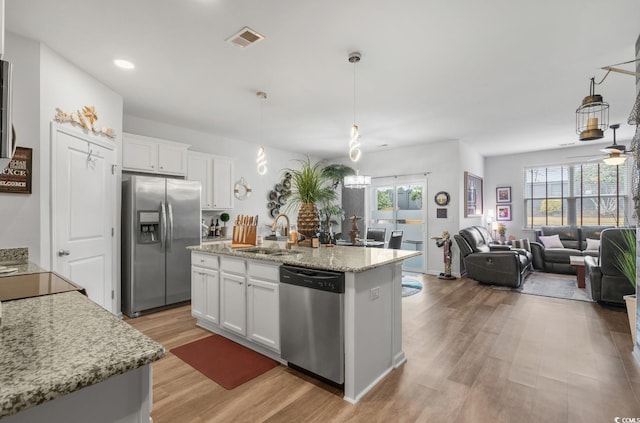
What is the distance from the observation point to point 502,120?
4902 mm

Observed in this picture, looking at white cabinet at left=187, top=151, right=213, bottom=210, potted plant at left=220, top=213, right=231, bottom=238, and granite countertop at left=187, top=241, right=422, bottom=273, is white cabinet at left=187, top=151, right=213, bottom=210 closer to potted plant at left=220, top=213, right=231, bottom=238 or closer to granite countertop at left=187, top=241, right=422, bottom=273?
potted plant at left=220, top=213, right=231, bottom=238

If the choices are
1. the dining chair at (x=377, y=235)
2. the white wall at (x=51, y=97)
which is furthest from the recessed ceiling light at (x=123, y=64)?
the dining chair at (x=377, y=235)

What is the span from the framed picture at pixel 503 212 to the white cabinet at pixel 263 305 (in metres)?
7.24

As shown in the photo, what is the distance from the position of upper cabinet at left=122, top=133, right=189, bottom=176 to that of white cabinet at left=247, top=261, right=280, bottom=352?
2524 mm

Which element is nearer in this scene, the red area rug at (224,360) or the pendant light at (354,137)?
the red area rug at (224,360)

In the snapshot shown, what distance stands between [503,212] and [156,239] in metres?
7.76

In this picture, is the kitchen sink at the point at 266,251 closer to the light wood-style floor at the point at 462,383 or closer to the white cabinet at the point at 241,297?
the white cabinet at the point at 241,297

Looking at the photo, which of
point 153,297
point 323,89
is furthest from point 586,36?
point 153,297

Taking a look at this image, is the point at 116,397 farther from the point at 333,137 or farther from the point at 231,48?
the point at 333,137

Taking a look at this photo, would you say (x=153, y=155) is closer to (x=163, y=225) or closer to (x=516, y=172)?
(x=163, y=225)

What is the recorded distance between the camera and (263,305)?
8.78 feet

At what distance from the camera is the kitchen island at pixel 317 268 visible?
212 centimetres

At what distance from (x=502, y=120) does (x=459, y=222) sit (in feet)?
6.84

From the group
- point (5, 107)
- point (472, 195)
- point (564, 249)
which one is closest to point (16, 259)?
point (5, 107)
